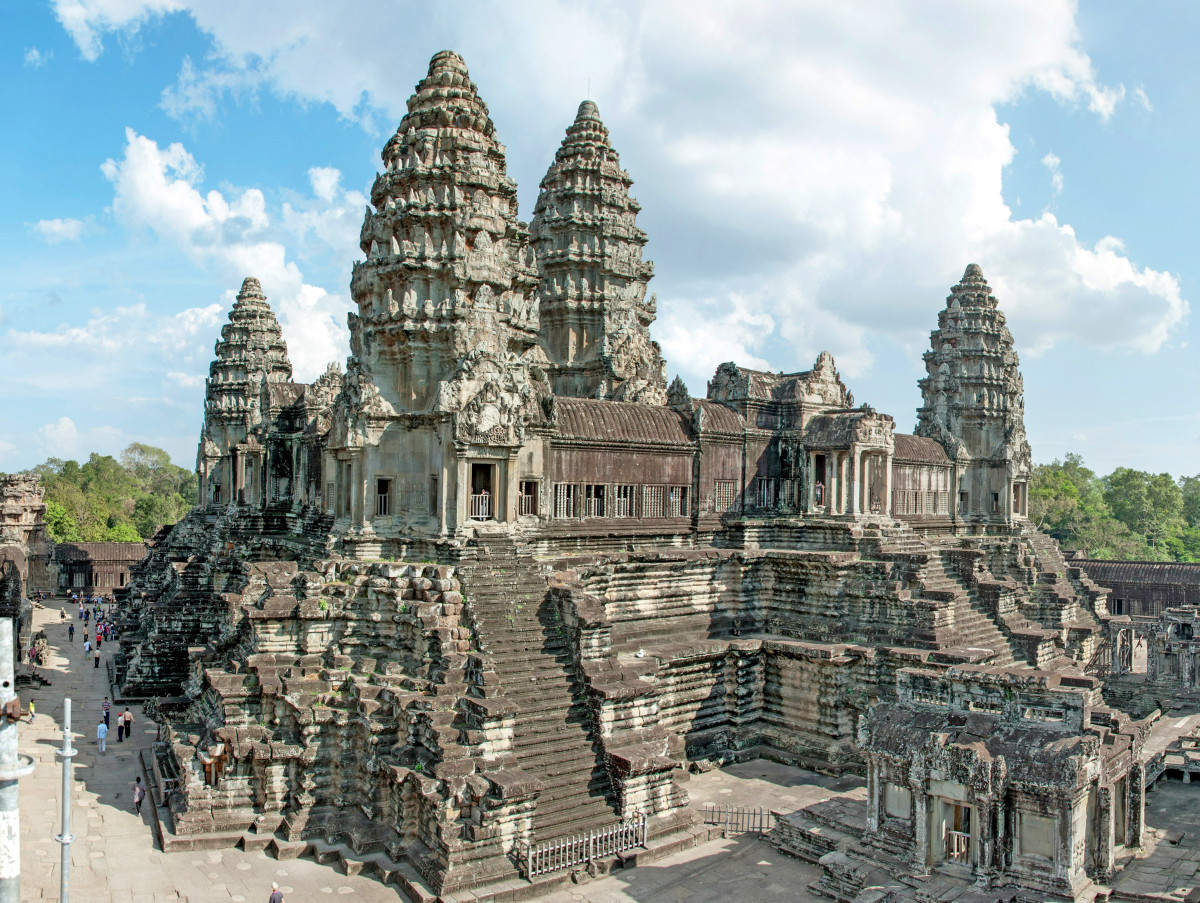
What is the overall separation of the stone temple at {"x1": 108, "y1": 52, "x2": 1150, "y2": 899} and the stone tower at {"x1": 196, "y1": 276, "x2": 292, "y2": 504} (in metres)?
10.3

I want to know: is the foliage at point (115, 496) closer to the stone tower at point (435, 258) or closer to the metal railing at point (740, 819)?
the stone tower at point (435, 258)

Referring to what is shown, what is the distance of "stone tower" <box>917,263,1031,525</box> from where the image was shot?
133 feet

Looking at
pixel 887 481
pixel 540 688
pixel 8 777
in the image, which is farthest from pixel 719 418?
pixel 8 777

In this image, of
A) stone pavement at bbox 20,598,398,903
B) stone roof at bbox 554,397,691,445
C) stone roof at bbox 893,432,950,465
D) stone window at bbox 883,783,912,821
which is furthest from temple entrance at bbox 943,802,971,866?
stone roof at bbox 893,432,950,465

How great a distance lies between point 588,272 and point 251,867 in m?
26.1

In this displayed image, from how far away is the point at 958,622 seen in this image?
26.3m

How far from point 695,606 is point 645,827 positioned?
9.20 meters

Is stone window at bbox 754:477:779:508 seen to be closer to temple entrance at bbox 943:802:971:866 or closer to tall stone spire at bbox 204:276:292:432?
temple entrance at bbox 943:802:971:866

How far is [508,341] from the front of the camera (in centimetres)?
2470

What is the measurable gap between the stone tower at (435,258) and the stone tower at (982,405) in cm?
2377

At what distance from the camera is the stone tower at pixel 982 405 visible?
40469mm

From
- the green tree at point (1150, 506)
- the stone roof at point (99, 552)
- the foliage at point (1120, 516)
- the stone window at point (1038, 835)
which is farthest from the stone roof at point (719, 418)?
the green tree at point (1150, 506)

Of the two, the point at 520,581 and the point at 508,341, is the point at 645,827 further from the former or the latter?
the point at 508,341

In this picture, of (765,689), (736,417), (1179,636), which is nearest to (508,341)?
(736,417)
